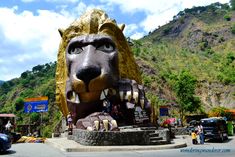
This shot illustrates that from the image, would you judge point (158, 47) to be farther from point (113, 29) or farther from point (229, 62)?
point (113, 29)

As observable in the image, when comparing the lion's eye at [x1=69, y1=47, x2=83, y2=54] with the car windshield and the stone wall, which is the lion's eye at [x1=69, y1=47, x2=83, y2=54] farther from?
the car windshield

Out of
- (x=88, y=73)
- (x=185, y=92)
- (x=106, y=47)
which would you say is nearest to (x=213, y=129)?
(x=106, y=47)

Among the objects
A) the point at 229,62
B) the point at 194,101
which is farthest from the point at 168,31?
the point at 194,101

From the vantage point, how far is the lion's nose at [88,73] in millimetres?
19656

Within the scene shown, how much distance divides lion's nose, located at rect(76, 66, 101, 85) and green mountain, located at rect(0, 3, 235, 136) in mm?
19900

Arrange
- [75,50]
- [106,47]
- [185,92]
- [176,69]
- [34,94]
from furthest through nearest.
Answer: [34,94] → [176,69] → [185,92] → [75,50] → [106,47]

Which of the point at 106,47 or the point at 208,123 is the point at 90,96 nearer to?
the point at 106,47

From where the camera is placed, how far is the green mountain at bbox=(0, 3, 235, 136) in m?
69.5

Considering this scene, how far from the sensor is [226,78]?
7131 cm

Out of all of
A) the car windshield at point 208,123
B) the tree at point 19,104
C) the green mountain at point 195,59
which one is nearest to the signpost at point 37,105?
the car windshield at point 208,123

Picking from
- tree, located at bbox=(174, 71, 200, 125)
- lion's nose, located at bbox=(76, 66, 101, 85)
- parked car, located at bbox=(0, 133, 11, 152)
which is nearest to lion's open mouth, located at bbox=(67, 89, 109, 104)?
lion's nose, located at bbox=(76, 66, 101, 85)

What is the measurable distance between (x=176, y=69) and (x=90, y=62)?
6214 centimetres

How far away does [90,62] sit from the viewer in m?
19.8

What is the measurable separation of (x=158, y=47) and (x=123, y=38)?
7333 centimetres
